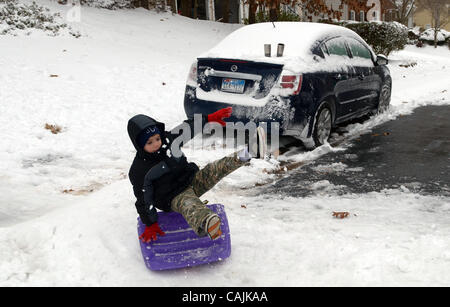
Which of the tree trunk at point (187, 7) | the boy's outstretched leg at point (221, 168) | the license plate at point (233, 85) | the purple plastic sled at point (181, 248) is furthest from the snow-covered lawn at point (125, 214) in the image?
the tree trunk at point (187, 7)

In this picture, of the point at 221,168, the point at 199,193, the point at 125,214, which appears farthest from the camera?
the point at 125,214

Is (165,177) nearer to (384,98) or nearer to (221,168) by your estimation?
(221,168)

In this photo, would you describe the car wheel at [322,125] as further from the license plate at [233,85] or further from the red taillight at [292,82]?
the license plate at [233,85]

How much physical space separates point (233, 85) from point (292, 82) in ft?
2.51

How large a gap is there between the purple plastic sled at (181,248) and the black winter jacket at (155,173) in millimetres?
187

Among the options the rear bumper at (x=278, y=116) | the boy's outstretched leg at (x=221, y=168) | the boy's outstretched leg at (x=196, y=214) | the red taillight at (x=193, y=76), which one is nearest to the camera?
the boy's outstretched leg at (x=196, y=214)

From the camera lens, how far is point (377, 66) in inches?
335

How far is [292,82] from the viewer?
6117 mm

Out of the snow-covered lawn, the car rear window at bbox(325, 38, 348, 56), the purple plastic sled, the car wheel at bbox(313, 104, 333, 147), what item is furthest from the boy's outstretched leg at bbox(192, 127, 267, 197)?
the car rear window at bbox(325, 38, 348, 56)

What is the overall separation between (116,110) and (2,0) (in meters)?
7.56

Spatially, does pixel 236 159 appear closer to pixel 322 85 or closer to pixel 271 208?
pixel 271 208

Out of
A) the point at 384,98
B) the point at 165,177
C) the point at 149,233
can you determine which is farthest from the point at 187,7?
the point at 149,233

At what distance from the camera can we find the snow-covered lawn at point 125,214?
3.47m

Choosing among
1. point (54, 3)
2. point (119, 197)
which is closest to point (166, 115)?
point (119, 197)
